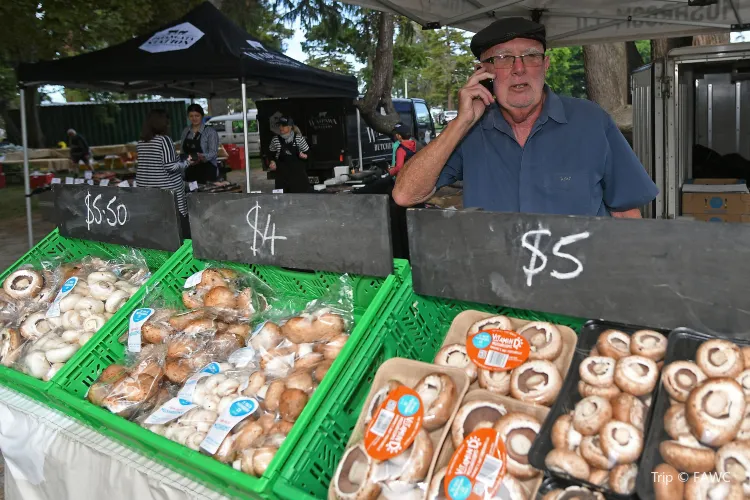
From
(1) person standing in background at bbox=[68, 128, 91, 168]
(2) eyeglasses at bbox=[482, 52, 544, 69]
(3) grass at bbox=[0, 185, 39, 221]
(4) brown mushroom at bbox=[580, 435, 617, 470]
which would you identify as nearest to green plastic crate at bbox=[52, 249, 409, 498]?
(4) brown mushroom at bbox=[580, 435, 617, 470]

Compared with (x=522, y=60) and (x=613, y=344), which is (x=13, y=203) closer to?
(x=522, y=60)

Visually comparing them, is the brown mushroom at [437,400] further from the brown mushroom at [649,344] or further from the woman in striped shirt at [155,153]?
the woman in striped shirt at [155,153]

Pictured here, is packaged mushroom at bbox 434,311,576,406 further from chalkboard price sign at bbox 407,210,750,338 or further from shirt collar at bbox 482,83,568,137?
shirt collar at bbox 482,83,568,137

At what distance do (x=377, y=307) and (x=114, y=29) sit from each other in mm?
14780

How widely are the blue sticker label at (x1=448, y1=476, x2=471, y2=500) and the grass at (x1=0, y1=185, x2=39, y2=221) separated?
14.7 metres

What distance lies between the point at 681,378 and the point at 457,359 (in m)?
0.61

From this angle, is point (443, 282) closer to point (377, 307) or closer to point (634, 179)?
point (377, 307)

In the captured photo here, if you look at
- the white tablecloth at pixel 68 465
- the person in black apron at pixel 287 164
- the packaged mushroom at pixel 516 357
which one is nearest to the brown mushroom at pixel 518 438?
the packaged mushroom at pixel 516 357

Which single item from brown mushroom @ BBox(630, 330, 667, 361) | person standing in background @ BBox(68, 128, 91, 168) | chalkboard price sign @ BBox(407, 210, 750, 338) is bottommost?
brown mushroom @ BBox(630, 330, 667, 361)

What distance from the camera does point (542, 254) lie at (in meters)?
1.64

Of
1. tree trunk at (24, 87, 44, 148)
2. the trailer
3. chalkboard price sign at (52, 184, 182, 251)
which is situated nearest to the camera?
chalkboard price sign at (52, 184, 182, 251)

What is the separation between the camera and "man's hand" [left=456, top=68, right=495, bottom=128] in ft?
7.06

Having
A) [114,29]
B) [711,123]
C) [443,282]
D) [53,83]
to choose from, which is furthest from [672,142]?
[114,29]

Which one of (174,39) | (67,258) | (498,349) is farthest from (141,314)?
(174,39)
